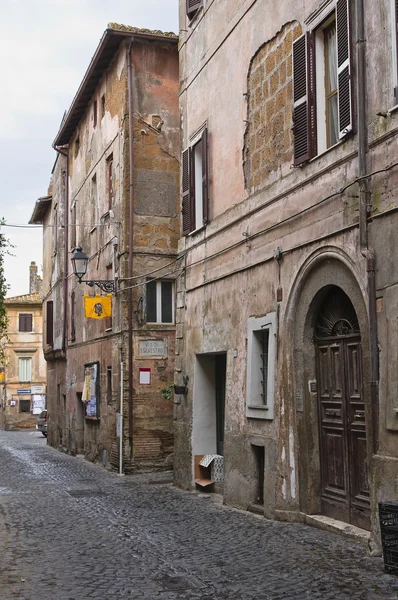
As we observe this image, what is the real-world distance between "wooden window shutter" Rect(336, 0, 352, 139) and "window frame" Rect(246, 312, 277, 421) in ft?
9.60

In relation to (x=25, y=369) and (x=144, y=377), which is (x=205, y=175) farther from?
(x=25, y=369)

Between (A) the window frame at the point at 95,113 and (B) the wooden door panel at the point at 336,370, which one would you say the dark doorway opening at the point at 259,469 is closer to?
(B) the wooden door panel at the point at 336,370

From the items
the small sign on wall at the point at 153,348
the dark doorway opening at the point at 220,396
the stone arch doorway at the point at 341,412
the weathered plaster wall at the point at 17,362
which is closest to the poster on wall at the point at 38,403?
the weathered plaster wall at the point at 17,362

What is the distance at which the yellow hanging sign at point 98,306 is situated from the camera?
64.3ft

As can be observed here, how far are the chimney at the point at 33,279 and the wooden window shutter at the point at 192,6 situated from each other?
4967 cm

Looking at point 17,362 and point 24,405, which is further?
point 17,362

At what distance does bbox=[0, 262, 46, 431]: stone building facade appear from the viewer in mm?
56250

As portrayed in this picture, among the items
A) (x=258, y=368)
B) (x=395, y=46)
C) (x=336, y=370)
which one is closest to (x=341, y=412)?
(x=336, y=370)

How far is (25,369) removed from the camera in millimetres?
57406

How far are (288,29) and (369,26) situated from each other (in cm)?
234

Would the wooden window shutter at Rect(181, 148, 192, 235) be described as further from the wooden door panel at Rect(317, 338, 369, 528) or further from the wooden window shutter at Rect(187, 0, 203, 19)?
the wooden door panel at Rect(317, 338, 369, 528)

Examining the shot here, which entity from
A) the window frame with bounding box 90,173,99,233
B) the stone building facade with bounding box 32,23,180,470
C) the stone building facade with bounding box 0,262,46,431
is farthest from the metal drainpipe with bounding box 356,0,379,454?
the stone building facade with bounding box 0,262,46,431

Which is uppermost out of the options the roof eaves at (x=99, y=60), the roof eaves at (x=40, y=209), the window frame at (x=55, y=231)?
the roof eaves at (x=99, y=60)

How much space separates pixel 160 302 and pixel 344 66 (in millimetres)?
11189
